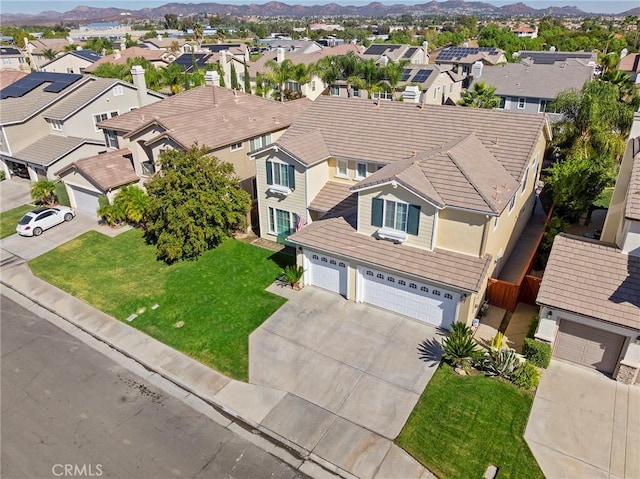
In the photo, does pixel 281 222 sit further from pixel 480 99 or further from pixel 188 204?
pixel 480 99

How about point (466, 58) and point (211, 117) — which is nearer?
point (211, 117)

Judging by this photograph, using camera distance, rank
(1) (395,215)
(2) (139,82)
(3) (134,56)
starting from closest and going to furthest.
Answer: (1) (395,215), (2) (139,82), (3) (134,56)

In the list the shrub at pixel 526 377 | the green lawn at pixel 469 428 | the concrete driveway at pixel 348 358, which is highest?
the shrub at pixel 526 377

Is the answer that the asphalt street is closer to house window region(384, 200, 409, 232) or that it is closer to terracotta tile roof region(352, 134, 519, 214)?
house window region(384, 200, 409, 232)

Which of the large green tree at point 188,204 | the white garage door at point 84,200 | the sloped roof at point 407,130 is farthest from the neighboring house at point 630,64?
the white garage door at point 84,200

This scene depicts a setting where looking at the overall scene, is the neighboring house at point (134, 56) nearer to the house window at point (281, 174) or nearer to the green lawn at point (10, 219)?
the green lawn at point (10, 219)

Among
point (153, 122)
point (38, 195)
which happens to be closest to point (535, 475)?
point (153, 122)

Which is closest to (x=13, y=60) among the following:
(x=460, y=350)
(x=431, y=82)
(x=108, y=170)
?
(x=108, y=170)

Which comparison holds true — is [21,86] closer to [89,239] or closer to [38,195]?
[38,195]
